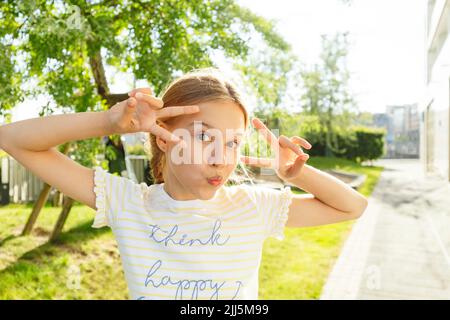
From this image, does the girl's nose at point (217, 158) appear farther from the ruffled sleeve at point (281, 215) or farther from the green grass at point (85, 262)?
the green grass at point (85, 262)

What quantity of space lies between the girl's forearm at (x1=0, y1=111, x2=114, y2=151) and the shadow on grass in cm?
332

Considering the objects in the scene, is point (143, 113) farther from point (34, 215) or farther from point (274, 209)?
point (34, 215)

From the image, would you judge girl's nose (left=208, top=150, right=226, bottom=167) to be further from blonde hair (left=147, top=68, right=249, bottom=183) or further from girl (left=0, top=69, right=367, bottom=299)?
blonde hair (left=147, top=68, right=249, bottom=183)

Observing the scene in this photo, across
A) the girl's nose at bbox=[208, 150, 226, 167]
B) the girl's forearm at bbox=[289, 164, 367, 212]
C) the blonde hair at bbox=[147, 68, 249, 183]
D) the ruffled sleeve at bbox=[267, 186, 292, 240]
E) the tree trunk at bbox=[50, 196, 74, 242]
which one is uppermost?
the blonde hair at bbox=[147, 68, 249, 183]

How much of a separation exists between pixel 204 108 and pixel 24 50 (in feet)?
8.45

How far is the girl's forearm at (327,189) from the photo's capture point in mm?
1436

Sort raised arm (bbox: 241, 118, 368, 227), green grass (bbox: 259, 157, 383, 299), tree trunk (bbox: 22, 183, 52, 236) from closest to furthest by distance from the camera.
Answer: raised arm (bbox: 241, 118, 368, 227) < green grass (bbox: 259, 157, 383, 299) < tree trunk (bbox: 22, 183, 52, 236)

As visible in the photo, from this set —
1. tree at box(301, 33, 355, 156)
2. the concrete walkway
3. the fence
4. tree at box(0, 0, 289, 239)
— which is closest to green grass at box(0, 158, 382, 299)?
the concrete walkway

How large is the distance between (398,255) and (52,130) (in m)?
5.26

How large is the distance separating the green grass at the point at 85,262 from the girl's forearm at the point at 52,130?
9.79 ft

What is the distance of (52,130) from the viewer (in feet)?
4.15

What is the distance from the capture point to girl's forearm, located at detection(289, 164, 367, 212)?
1436 millimetres
